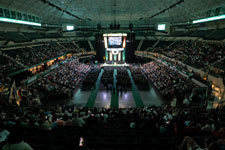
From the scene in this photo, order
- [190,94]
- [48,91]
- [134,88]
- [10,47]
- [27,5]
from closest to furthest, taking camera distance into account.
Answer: [190,94] → [48,91] → [134,88] → [10,47] → [27,5]

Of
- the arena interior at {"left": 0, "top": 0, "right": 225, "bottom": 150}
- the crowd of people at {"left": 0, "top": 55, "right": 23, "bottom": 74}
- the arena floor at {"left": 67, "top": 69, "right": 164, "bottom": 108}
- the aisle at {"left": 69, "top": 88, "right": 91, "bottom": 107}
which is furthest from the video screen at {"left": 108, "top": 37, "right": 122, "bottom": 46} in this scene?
the crowd of people at {"left": 0, "top": 55, "right": 23, "bottom": 74}

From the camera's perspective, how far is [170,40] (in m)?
46.2

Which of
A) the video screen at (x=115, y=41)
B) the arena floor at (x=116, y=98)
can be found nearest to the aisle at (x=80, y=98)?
the arena floor at (x=116, y=98)

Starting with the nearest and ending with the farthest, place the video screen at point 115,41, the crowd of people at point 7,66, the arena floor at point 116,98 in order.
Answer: the arena floor at point 116,98 < the crowd of people at point 7,66 < the video screen at point 115,41

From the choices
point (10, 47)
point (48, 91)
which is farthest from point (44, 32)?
point (48, 91)

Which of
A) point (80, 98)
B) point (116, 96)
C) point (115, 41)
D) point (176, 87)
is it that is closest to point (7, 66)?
point (80, 98)

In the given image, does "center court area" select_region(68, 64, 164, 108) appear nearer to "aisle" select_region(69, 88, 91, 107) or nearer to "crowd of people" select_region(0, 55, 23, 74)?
"aisle" select_region(69, 88, 91, 107)

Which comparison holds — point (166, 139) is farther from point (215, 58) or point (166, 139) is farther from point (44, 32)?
point (44, 32)

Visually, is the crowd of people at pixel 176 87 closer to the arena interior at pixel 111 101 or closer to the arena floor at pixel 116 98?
the arena interior at pixel 111 101

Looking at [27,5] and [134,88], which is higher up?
[27,5]

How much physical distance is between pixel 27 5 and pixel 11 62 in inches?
544

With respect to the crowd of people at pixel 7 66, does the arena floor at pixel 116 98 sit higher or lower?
lower

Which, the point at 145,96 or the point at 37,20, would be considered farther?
the point at 37,20

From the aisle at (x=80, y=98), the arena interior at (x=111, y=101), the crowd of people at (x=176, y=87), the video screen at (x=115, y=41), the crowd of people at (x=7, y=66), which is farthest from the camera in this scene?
the video screen at (x=115, y=41)
